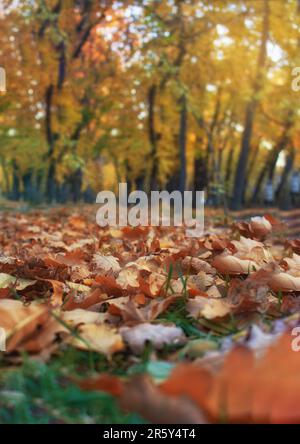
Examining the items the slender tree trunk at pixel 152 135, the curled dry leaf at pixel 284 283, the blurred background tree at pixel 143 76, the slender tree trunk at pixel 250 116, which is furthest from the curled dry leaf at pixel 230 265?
the slender tree trunk at pixel 152 135

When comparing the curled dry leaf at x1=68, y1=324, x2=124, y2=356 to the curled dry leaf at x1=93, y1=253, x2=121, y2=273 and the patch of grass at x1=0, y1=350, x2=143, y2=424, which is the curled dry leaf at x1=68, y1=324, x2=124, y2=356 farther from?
the curled dry leaf at x1=93, y1=253, x2=121, y2=273

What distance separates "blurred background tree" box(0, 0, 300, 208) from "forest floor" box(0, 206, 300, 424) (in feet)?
27.7

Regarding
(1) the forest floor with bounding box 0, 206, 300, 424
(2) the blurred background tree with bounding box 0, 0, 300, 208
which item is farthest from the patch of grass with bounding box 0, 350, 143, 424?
(2) the blurred background tree with bounding box 0, 0, 300, 208

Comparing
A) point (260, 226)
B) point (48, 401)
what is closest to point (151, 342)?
point (48, 401)

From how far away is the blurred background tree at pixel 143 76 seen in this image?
1427 cm

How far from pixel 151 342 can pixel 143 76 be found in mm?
18284

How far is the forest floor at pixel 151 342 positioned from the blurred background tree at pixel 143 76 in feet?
27.7

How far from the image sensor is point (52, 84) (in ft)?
52.3

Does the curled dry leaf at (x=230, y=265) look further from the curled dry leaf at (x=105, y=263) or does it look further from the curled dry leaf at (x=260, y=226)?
the curled dry leaf at (x=260, y=226)

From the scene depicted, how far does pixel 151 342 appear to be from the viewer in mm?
1419

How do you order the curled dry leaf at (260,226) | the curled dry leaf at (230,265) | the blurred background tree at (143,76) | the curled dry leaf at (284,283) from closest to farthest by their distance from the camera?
the curled dry leaf at (284,283), the curled dry leaf at (230,265), the curled dry leaf at (260,226), the blurred background tree at (143,76)

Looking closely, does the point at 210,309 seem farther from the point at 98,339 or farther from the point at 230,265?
the point at 230,265
